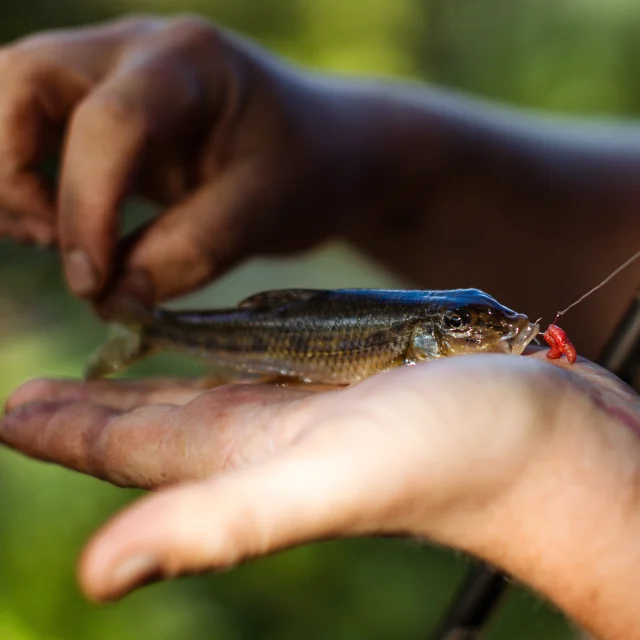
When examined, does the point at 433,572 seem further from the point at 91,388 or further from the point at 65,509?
the point at 91,388

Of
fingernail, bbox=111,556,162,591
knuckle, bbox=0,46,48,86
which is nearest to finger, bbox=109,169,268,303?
knuckle, bbox=0,46,48,86

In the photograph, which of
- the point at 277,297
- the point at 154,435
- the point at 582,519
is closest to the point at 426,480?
the point at 582,519

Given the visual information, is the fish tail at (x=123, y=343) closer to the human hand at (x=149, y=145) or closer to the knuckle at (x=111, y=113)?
the human hand at (x=149, y=145)

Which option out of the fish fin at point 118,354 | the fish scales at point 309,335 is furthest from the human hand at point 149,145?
the fish scales at point 309,335

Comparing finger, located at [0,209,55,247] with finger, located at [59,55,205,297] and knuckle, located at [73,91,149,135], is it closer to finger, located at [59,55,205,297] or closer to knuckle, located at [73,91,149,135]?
finger, located at [59,55,205,297]

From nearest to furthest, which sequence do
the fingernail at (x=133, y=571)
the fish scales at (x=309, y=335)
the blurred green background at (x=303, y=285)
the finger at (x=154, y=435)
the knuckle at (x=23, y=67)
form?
the fingernail at (x=133, y=571)
the finger at (x=154, y=435)
the fish scales at (x=309, y=335)
the knuckle at (x=23, y=67)
the blurred green background at (x=303, y=285)

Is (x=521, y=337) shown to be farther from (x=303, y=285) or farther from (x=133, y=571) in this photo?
(x=303, y=285)

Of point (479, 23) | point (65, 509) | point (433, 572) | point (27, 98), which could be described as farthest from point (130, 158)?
point (479, 23)
